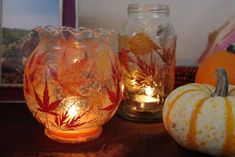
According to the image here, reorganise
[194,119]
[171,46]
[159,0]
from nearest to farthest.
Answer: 1. [194,119]
2. [171,46]
3. [159,0]

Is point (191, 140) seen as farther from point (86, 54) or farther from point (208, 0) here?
point (208, 0)

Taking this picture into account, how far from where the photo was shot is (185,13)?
2.71 feet

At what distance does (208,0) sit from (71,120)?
515mm

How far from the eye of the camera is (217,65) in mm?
648

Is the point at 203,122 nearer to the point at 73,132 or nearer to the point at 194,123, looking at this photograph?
the point at 194,123

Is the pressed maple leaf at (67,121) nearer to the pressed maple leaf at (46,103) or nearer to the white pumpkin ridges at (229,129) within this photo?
the pressed maple leaf at (46,103)

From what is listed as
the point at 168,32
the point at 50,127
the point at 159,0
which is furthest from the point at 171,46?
the point at 50,127

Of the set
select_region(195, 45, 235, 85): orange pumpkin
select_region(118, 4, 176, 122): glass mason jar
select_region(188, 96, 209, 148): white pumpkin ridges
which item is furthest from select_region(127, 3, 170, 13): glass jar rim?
select_region(188, 96, 209, 148): white pumpkin ridges

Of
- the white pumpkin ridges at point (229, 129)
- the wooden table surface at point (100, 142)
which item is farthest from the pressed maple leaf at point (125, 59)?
the white pumpkin ridges at point (229, 129)

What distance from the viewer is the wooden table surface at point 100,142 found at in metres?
0.49

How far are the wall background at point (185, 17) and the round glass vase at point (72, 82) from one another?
290mm

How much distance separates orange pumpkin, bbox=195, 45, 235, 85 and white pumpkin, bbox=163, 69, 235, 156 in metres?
0.12

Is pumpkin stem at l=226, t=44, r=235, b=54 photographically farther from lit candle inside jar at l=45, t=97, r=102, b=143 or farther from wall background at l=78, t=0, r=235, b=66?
lit candle inside jar at l=45, t=97, r=102, b=143

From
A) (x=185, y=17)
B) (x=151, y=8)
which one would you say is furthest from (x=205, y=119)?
(x=185, y=17)
